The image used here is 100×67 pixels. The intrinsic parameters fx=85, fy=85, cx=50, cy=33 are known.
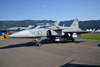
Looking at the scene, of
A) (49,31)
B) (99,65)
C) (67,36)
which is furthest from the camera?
(67,36)

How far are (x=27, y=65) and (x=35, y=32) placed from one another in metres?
5.69

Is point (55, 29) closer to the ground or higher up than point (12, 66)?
higher up

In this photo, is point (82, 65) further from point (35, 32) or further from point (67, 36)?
point (67, 36)

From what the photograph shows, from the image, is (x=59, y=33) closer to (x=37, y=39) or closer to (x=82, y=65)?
(x=37, y=39)

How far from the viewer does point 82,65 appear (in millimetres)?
4195

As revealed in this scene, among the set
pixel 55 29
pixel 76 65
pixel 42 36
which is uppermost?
pixel 55 29

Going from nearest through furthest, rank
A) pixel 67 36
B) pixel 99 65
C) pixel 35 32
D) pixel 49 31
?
pixel 99 65 → pixel 35 32 → pixel 49 31 → pixel 67 36

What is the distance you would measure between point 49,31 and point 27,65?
688 centimetres

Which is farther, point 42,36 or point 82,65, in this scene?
point 42,36

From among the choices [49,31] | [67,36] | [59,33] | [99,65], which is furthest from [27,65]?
[67,36]

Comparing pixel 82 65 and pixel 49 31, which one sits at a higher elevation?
pixel 49 31

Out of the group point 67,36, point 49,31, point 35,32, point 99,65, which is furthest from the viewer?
point 67,36

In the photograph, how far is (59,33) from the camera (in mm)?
11406

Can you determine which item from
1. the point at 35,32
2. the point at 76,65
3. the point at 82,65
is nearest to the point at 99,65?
the point at 82,65
